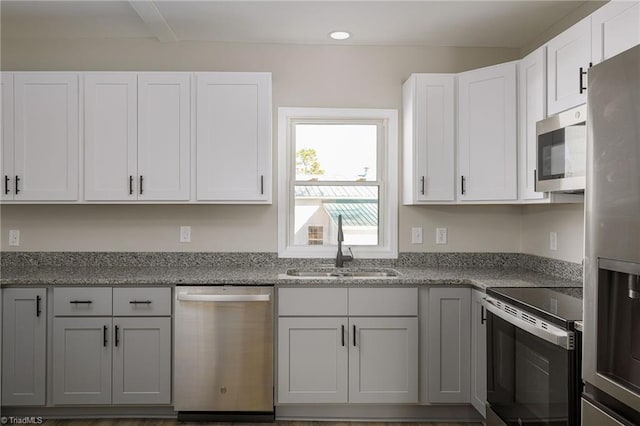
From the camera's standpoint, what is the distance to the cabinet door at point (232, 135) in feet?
10.4

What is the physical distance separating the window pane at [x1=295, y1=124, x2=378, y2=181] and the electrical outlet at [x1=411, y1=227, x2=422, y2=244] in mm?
487

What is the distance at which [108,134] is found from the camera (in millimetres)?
3162

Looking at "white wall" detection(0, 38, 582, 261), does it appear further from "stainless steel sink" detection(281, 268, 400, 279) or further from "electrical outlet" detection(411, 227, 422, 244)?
"stainless steel sink" detection(281, 268, 400, 279)

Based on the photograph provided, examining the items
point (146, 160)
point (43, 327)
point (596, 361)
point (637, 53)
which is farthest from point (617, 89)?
point (43, 327)

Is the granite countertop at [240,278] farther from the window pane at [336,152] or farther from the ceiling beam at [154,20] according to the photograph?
the ceiling beam at [154,20]

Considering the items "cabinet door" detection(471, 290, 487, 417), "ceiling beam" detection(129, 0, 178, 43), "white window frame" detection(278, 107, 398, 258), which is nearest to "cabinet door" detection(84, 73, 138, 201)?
"ceiling beam" detection(129, 0, 178, 43)

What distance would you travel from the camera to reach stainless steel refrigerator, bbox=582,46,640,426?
133cm

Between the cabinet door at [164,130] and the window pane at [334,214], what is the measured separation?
2.89 ft

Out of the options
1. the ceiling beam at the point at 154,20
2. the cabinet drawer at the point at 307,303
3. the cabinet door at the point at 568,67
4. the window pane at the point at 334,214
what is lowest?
the cabinet drawer at the point at 307,303

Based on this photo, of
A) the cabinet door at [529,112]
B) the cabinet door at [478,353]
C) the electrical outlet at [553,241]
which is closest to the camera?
the cabinet door at [529,112]

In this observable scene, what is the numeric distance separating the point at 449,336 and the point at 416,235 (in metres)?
0.84

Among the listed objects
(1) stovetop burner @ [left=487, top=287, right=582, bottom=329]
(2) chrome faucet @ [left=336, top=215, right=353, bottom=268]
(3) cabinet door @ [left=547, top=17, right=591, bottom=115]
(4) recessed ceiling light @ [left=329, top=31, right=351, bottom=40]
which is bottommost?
(1) stovetop burner @ [left=487, top=287, right=582, bottom=329]

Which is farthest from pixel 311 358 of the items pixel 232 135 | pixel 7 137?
pixel 7 137

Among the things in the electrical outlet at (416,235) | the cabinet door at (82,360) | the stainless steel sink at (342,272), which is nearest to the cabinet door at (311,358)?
the stainless steel sink at (342,272)
